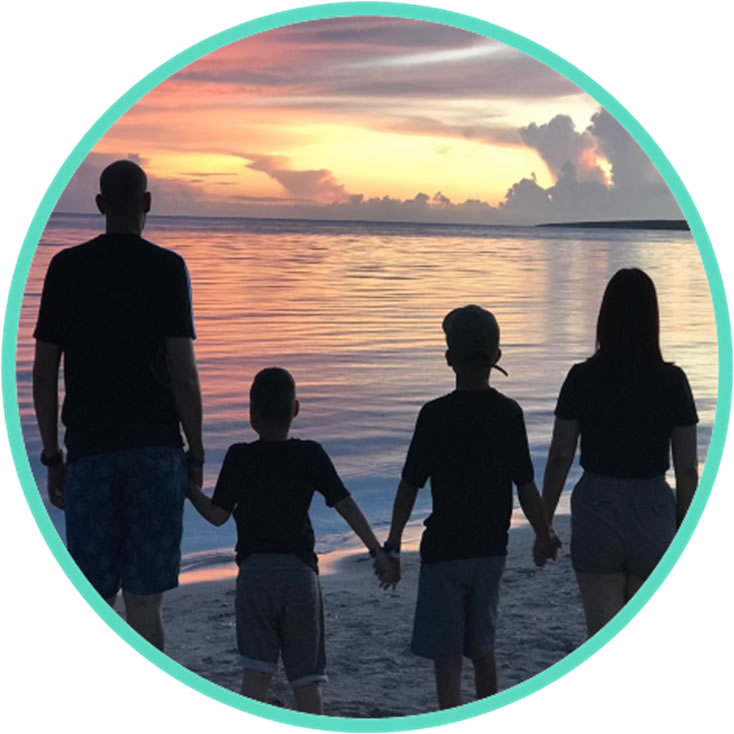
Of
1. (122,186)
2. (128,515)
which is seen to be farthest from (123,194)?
(128,515)

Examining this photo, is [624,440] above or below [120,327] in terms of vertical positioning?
below

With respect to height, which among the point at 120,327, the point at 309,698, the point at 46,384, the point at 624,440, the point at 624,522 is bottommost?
the point at 309,698

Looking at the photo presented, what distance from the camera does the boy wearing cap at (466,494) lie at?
8.85 ft

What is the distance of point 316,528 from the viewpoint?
4.59m

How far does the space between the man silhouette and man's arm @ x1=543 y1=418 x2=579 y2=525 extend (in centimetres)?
91

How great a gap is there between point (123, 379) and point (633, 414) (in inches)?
51.6

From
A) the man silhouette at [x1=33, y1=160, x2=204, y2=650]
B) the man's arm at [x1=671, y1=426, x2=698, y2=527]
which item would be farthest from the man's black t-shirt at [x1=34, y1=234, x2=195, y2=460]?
the man's arm at [x1=671, y1=426, x2=698, y2=527]

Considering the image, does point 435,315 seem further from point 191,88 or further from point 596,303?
point 191,88

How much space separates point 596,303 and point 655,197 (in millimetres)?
6352

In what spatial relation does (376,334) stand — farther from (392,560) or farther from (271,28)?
(392,560)

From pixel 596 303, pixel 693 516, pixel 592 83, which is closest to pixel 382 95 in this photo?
pixel 592 83

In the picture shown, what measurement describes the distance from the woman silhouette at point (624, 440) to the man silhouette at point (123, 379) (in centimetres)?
99

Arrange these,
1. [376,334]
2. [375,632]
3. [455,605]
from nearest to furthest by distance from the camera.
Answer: [455,605] < [375,632] < [376,334]

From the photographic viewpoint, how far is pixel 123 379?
Answer: 109 inches
